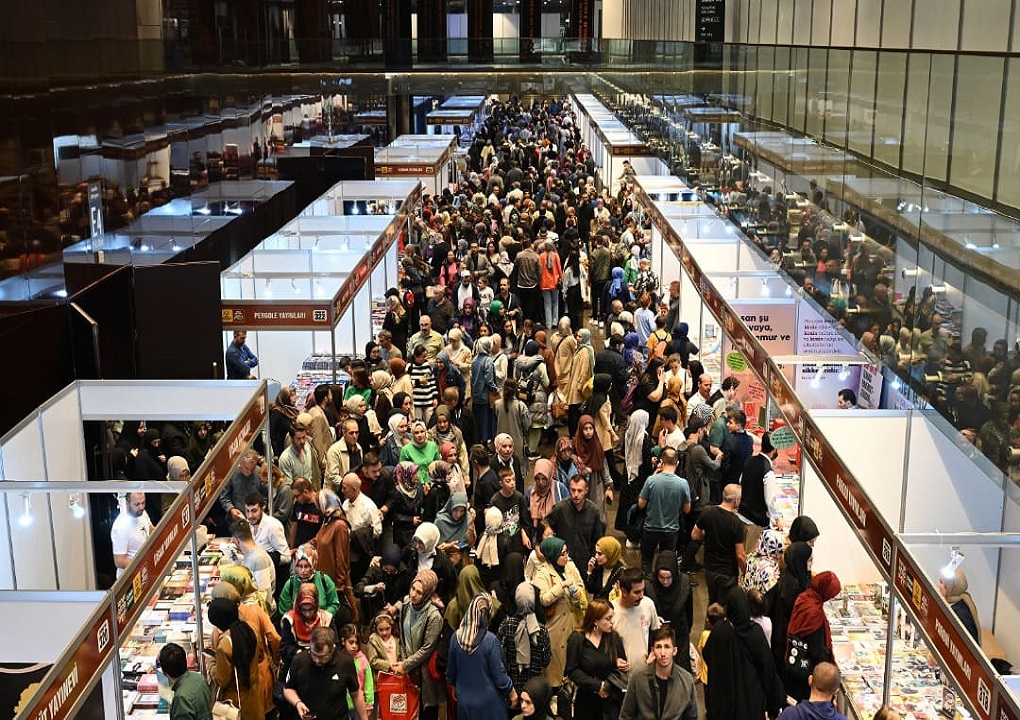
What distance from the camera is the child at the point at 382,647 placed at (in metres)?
7.20

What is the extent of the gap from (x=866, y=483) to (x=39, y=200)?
298 inches

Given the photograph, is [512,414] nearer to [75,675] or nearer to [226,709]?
[226,709]

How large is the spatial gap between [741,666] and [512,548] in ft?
6.30

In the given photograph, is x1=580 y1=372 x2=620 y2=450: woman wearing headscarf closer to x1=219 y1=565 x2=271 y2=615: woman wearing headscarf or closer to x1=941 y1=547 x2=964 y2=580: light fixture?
x1=219 y1=565 x2=271 y2=615: woman wearing headscarf

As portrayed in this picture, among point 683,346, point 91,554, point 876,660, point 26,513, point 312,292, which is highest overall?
point 312,292

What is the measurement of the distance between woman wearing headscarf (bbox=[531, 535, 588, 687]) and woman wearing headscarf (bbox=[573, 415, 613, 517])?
237cm

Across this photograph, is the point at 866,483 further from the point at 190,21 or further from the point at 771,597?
the point at 190,21

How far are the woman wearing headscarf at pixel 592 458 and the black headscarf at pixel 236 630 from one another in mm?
3594

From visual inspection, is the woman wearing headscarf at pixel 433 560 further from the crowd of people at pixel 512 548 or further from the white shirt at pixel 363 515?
the white shirt at pixel 363 515

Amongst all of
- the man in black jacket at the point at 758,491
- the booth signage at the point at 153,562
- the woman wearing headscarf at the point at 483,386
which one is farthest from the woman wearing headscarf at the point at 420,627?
the woman wearing headscarf at the point at 483,386

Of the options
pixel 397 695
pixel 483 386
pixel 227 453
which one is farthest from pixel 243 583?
pixel 483 386

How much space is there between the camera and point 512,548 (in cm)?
832

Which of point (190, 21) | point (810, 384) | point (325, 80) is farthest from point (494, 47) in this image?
point (810, 384)

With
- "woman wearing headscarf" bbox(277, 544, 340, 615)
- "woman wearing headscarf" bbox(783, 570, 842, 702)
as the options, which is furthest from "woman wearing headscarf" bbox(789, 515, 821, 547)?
"woman wearing headscarf" bbox(277, 544, 340, 615)
